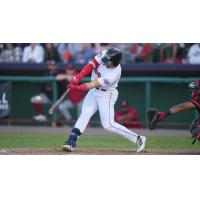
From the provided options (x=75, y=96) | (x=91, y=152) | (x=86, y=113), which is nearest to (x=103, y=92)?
(x=86, y=113)

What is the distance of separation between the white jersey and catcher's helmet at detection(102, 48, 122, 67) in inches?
2.1

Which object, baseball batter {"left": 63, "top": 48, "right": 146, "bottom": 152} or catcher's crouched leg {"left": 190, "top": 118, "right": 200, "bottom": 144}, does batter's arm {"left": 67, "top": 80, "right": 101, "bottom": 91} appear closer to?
baseball batter {"left": 63, "top": 48, "right": 146, "bottom": 152}

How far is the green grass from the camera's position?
30.3 feet

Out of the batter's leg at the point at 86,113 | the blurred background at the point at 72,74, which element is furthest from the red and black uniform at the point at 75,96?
the batter's leg at the point at 86,113

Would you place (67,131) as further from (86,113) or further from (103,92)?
(103,92)

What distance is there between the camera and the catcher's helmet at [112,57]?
8.22 meters

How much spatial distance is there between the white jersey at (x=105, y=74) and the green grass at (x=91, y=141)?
1.08m

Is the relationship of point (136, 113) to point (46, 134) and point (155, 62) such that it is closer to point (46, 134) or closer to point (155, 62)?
point (155, 62)

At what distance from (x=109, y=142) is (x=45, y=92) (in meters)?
2.58

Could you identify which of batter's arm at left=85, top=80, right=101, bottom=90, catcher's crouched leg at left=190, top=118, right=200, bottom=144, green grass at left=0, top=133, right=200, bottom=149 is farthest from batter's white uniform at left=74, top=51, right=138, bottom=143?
catcher's crouched leg at left=190, top=118, right=200, bottom=144

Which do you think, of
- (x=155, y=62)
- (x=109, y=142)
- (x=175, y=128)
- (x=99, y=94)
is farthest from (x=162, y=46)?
(x=99, y=94)

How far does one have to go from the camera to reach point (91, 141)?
32.3 ft

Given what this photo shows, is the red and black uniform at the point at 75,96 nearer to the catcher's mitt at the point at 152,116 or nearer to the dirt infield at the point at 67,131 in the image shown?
the dirt infield at the point at 67,131

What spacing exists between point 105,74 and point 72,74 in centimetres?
358
